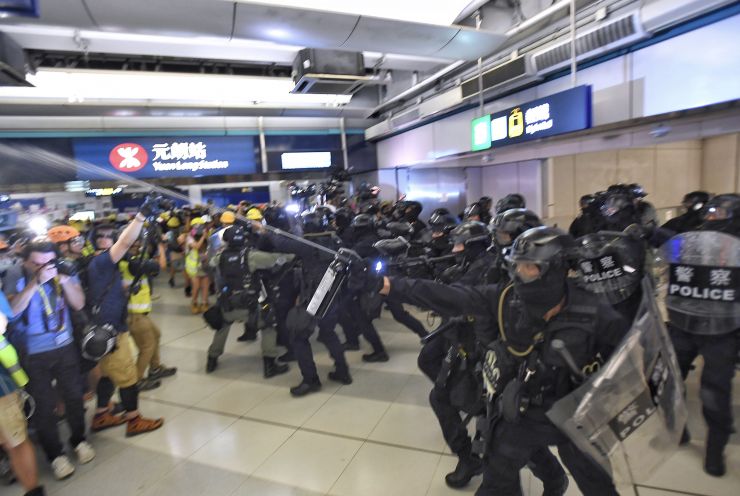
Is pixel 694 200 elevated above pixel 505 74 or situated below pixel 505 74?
below

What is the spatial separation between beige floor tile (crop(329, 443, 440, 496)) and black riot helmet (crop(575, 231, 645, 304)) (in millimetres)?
1481

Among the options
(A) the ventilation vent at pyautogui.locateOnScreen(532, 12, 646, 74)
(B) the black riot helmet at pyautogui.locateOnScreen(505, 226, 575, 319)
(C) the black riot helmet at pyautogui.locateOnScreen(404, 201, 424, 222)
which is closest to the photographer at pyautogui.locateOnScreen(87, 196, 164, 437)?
(B) the black riot helmet at pyautogui.locateOnScreen(505, 226, 575, 319)

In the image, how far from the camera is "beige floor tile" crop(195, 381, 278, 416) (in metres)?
3.33

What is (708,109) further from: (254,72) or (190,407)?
(254,72)

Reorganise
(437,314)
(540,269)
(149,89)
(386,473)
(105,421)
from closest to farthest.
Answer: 1. (540,269)
2. (437,314)
3. (386,473)
4. (105,421)
5. (149,89)

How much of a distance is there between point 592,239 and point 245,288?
2985mm

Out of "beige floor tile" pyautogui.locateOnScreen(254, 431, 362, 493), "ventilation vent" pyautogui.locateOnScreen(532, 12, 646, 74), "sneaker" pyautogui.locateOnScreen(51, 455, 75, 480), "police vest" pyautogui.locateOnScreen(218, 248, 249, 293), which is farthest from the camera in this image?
"police vest" pyautogui.locateOnScreen(218, 248, 249, 293)

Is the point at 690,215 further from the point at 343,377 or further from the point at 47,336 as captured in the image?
the point at 47,336

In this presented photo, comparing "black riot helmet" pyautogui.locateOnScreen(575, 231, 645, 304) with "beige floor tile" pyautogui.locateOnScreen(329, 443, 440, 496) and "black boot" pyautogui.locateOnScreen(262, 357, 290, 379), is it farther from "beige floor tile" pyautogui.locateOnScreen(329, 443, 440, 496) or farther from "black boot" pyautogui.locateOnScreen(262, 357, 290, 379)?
"black boot" pyautogui.locateOnScreen(262, 357, 290, 379)

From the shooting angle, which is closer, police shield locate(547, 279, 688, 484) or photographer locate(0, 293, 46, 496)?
police shield locate(547, 279, 688, 484)

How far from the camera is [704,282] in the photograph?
6.97 feet

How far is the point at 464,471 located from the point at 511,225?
4.76 ft

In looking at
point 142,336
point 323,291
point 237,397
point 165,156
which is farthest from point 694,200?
point 165,156

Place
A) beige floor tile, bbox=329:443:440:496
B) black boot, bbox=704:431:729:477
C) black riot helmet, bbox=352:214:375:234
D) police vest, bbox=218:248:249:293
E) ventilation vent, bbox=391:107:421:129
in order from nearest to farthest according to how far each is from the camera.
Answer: black boot, bbox=704:431:729:477
beige floor tile, bbox=329:443:440:496
police vest, bbox=218:248:249:293
black riot helmet, bbox=352:214:375:234
ventilation vent, bbox=391:107:421:129
